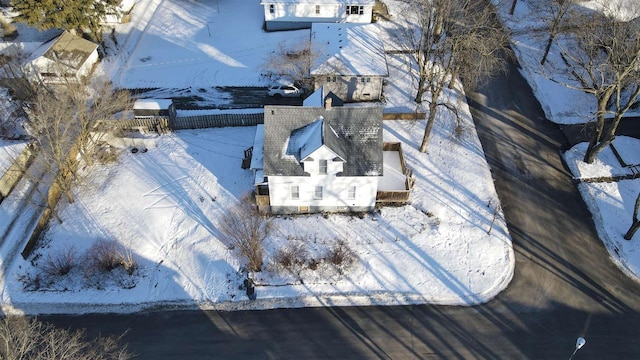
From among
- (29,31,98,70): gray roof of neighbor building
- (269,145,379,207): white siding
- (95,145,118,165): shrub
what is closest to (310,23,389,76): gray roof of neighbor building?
(269,145,379,207): white siding

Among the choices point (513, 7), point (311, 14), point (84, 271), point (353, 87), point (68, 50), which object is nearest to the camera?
point (84, 271)

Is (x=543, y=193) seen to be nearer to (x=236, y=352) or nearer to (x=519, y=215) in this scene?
(x=519, y=215)

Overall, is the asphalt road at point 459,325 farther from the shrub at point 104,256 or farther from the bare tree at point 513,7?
the bare tree at point 513,7

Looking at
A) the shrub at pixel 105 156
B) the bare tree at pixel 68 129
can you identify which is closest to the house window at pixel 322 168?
the bare tree at pixel 68 129

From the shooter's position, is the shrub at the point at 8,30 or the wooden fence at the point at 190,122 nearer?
the wooden fence at the point at 190,122

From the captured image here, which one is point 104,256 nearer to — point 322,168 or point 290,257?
point 290,257

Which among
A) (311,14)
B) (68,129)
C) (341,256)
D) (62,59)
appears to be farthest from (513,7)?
(62,59)

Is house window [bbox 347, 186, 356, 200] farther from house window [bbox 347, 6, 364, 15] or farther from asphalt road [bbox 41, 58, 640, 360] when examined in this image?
house window [bbox 347, 6, 364, 15]

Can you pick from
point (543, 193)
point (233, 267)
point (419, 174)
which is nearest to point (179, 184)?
point (233, 267)
